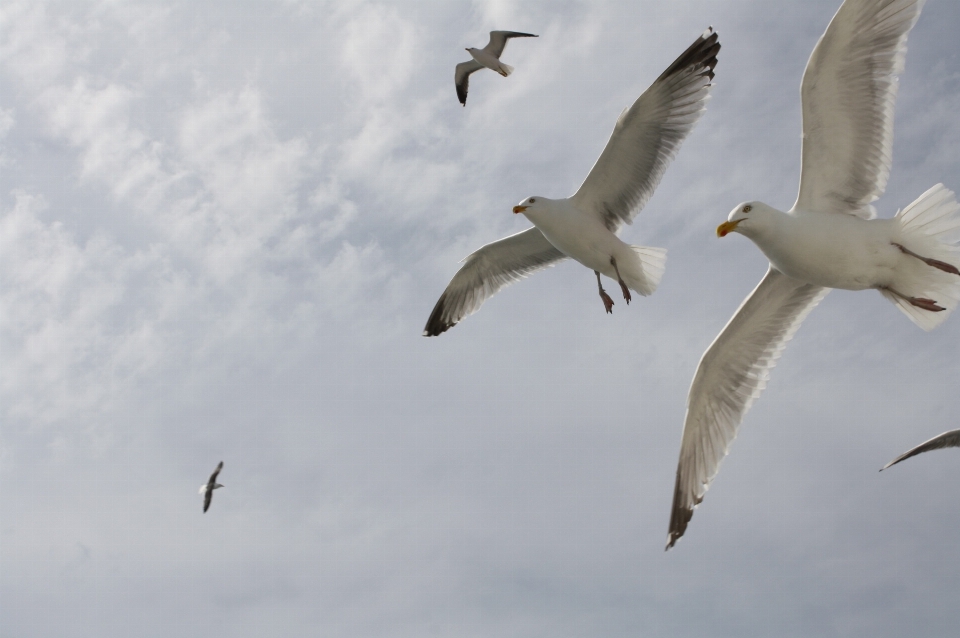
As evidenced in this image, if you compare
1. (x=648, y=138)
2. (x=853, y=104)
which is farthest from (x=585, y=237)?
(x=853, y=104)

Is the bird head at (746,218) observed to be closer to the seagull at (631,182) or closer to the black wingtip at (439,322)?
the seagull at (631,182)

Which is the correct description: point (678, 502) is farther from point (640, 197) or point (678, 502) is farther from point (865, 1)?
point (865, 1)

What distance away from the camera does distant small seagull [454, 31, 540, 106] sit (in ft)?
41.9

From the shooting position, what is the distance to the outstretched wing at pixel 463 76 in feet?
45.3

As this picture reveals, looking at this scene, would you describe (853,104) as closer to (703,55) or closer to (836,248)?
(836,248)

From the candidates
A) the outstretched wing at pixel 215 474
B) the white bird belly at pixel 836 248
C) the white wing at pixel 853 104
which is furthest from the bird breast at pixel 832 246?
the outstretched wing at pixel 215 474

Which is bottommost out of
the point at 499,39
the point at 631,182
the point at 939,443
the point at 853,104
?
the point at 939,443

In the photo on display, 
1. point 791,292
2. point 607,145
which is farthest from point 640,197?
point 791,292

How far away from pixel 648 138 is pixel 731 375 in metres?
2.77

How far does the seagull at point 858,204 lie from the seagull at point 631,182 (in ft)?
6.57

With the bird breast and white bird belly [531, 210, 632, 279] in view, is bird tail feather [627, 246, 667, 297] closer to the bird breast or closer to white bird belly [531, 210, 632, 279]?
white bird belly [531, 210, 632, 279]

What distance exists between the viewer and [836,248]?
26.5 feet

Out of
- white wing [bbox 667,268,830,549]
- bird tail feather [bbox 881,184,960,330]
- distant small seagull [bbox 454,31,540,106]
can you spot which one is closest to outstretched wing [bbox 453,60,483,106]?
distant small seagull [bbox 454,31,540,106]

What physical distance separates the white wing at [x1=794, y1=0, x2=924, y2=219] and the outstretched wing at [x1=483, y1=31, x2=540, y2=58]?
5.82 meters
